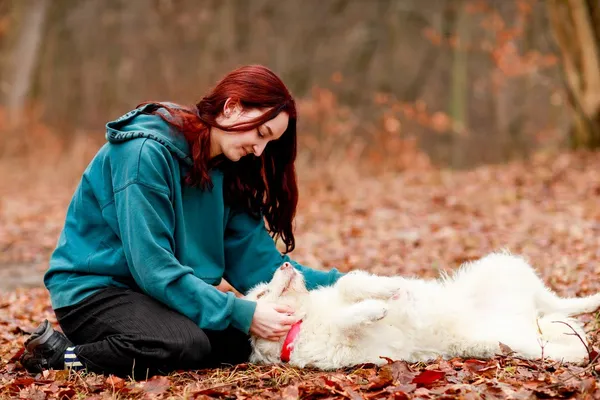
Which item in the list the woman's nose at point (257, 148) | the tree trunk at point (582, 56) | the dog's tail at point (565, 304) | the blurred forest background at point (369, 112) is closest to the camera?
the woman's nose at point (257, 148)

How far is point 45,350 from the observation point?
356cm

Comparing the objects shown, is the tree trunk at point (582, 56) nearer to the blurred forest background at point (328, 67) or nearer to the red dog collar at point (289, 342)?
the blurred forest background at point (328, 67)

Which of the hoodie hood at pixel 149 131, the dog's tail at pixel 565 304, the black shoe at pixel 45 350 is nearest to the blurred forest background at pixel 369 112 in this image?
the dog's tail at pixel 565 304

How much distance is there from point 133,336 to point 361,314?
3.68 ft

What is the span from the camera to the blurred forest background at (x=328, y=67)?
43.5 ft

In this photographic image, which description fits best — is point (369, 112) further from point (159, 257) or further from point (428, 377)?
point (428, 377)

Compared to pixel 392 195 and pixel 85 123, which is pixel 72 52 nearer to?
pixel 85 123

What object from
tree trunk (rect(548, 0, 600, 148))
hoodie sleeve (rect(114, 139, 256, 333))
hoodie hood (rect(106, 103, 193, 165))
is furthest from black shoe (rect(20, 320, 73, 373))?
tree trunk (rect(548, 0, 600, 148))

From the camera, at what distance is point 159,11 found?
634 inches

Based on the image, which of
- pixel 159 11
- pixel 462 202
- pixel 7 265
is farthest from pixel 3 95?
pixel 462 202

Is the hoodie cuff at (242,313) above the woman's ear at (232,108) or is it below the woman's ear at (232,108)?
below

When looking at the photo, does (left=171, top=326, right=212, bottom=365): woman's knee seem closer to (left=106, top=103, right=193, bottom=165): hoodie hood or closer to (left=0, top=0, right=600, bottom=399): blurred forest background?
(left=106, top=103, right=193, bottom=165): hoodie hood

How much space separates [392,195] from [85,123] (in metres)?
9.02

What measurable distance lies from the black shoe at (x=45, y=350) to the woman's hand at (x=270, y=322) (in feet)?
3.34
